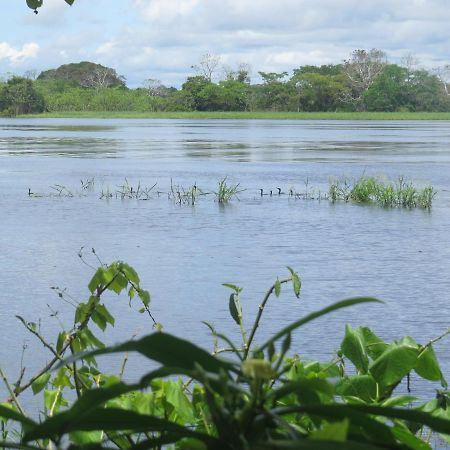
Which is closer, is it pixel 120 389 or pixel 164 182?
pixel 120 389

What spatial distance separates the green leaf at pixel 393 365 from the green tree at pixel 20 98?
89938mm

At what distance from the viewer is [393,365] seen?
5.17ft

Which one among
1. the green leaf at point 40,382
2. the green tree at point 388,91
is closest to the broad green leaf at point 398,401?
the green leaf at point 40,382

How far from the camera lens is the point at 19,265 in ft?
35.3

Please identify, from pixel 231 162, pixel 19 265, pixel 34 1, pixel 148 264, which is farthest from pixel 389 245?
pixel 231 162

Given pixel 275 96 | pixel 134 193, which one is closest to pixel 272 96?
pixel 275 96

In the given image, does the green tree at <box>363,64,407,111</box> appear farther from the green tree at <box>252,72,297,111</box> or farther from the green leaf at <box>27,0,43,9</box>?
the green leaf at <box>27,0,43,9</box>

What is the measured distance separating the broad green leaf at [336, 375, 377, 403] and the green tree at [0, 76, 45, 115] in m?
89.9

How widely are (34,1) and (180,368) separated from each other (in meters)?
1.54

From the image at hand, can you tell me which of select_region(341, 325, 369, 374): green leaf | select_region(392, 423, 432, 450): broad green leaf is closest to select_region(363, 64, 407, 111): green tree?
select_region(341, 325, 369, 374): green leaf

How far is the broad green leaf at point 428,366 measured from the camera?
70.9 inches

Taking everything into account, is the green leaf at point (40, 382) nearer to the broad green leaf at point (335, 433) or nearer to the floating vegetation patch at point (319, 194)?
the broad green leaf at point (335, 433)

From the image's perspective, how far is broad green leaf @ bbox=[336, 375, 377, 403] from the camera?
5.23 ft

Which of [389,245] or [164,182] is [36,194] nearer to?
[164,182]
